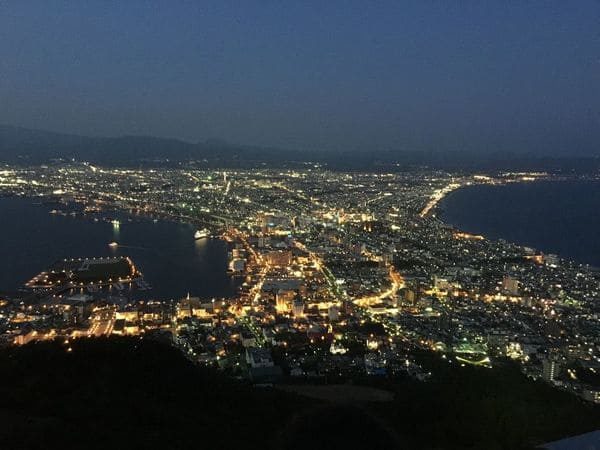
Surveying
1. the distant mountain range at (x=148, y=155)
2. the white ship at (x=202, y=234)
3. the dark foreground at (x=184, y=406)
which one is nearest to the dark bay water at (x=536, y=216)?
the white ship at (x=202, y=234)

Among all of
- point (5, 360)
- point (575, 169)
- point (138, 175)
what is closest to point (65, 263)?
Result: point (5, 360)

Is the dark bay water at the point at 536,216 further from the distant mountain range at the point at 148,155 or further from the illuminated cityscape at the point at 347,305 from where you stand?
the distant mountain range at the point at 148,155

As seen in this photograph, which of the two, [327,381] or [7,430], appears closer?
[7,430]

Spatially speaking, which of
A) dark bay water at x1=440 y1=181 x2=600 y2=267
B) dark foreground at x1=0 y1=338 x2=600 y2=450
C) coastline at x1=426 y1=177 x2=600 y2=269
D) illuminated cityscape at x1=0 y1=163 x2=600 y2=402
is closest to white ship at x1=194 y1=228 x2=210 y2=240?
illuminated cityscape at x1=0 y1=163 x2=600 y2=402

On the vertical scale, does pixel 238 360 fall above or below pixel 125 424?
below

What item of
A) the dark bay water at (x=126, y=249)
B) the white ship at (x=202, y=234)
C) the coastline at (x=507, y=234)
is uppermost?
the coastline at (x=507, y=234)

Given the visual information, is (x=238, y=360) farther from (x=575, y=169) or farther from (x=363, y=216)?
(x=575, y=169)
